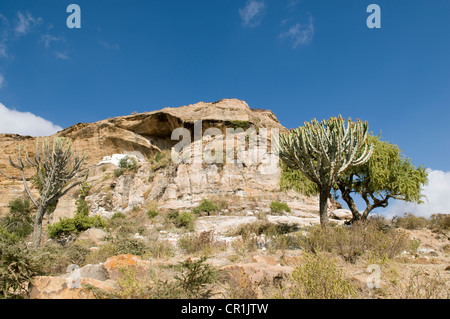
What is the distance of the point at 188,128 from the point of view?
2838 cm

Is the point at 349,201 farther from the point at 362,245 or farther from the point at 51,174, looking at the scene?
the point at 51,174

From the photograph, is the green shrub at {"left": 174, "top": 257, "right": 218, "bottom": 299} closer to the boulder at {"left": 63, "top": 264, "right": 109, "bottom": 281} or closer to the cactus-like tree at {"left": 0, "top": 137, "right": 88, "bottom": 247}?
the boulder at {"left": 63, "top": 264, "right": 109, "bottom": 281}

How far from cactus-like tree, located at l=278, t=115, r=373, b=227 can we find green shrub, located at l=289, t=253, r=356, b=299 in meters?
5.32

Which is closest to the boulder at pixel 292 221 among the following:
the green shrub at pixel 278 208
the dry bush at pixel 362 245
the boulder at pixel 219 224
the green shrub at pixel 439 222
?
the boulder at pixel 219 224

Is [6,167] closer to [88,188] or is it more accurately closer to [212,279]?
[88,188]

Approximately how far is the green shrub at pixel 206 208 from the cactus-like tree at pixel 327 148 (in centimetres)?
771

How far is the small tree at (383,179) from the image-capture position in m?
11.1

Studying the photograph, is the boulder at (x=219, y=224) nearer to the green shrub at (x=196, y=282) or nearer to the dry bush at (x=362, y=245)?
the dry bush at (x=362, y=245)

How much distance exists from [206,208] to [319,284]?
1284cm

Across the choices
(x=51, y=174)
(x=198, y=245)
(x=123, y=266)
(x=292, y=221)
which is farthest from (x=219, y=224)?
(x=123, y=266)

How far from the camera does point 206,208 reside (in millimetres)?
15641

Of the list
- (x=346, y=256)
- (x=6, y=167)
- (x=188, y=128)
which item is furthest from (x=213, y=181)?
(x=6, y=167)
